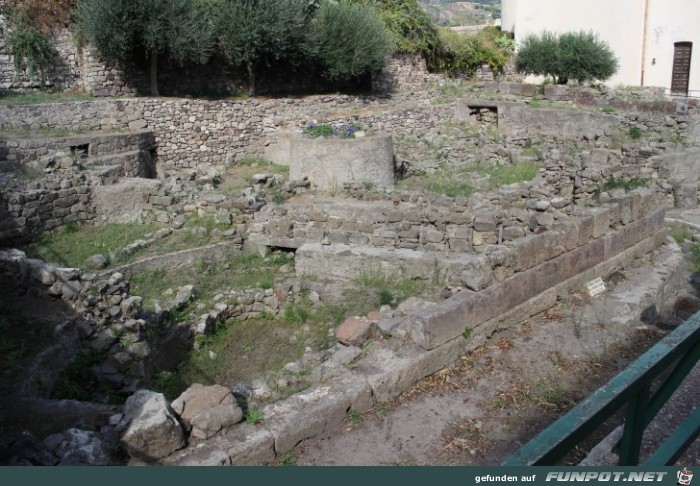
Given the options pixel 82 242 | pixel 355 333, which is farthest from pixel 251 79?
pixel 355 333

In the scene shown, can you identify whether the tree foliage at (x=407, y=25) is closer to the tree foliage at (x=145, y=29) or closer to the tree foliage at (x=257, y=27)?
the tree foliage at (x=257, y=27)

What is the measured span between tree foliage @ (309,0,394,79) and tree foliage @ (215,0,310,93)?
824mm

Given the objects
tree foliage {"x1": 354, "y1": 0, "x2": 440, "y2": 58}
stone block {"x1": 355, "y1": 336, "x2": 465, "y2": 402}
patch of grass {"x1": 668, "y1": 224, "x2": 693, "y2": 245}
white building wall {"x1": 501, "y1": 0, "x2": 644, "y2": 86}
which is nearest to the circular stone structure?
patch of grass {"x1": 668, "y1": 224, "x2": 693, "y2": 245}

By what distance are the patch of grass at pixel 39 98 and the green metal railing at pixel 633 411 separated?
16733mm

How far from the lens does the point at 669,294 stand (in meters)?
7.18

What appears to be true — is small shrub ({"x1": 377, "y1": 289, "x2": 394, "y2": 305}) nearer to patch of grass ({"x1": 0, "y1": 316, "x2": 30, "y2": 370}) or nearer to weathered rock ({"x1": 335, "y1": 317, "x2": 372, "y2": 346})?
weathered rock ({"x1": 335, "y1": 317, "x2": 372, "y2": 346})

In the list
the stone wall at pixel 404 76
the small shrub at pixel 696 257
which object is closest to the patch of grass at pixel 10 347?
the small shrub at pixel 696 257

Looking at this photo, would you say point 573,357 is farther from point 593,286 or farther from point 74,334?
point 74,334

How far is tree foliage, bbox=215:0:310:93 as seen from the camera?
63.7 ft

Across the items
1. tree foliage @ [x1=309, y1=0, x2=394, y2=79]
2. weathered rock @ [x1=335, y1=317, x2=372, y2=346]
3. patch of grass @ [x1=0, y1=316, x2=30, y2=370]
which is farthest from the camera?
tree foliage @ [x1=309, y1=0, x2=394, y2=79]

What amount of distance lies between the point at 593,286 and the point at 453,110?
16990 millimetres

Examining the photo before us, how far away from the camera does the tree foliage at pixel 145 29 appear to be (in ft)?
56.0

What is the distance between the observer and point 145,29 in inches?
691

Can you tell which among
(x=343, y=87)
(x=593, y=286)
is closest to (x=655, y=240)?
(x=593, y=286)
